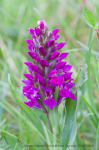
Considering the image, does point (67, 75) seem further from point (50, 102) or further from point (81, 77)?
point (50, 102)

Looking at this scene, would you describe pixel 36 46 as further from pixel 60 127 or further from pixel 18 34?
pixel 18 34

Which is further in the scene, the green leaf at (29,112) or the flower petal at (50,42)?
the flower petal at (50,42)

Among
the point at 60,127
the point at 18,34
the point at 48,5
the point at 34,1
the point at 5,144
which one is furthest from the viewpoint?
the point at 48,5

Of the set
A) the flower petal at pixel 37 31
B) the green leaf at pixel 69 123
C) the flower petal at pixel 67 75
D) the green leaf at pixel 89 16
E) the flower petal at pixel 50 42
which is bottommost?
the green leaf at pixel 69 123

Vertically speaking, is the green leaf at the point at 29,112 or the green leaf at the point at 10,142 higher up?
the green leaf at the point at 29,112

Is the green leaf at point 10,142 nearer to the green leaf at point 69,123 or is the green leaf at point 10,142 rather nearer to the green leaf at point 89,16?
the green leaf at point 69,123

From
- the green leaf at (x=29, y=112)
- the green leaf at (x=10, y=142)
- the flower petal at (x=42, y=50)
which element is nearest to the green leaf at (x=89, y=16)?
the flower petal at (x=42, y=50)

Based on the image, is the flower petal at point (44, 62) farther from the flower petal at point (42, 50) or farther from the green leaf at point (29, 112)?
the green leaf at point (29, 112)

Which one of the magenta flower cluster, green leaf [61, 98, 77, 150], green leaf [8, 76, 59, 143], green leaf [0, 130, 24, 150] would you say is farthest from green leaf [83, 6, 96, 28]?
green leaf [0, 130, 24, 150]

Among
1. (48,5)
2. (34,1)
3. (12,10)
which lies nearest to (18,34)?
(12,10)

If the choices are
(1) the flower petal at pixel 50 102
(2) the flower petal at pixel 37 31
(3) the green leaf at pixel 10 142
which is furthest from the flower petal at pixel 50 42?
(3) the green leaf at pixel 10 142
